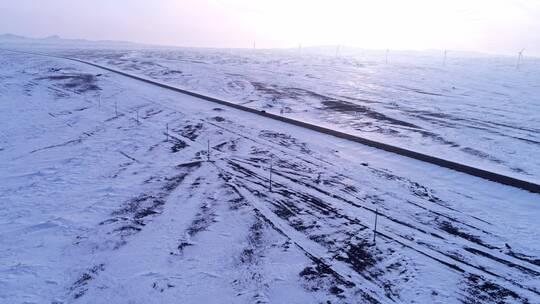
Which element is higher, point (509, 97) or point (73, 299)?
point (509, 97)

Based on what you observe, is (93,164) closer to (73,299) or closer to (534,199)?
(73,299)

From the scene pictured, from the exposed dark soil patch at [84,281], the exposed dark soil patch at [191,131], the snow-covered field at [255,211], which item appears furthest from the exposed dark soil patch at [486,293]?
the exposed dark soil patch at [191,131]

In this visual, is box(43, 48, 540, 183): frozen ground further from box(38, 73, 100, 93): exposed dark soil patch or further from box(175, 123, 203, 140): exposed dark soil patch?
box(175, 123, 203, 140): exposed dark soil patch

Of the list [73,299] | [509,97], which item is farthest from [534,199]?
[509,97]

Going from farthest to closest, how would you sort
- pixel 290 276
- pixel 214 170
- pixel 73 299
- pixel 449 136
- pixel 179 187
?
pixel 449 136
pixel 214 170
pixel 179 187
pixel 290 276
pixel 73 299

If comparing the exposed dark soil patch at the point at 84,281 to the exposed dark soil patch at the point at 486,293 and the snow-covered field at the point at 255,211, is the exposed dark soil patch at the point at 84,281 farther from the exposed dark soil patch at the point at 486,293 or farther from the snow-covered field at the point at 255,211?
the exposed dark soil patch at the point at 486,293

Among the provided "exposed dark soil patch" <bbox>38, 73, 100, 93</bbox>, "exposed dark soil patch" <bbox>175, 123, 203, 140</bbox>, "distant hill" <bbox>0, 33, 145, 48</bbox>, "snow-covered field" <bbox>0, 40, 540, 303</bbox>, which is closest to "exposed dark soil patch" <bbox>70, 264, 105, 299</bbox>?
"snow-covered field" <bbox>0, 40, 540, 303</bbox>

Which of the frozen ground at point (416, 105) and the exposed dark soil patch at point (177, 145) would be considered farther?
the frozen ground at point (416, 105)

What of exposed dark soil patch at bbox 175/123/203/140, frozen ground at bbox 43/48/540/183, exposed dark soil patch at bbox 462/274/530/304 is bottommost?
exposed dark soil patch at bbox 462/274/530/304
